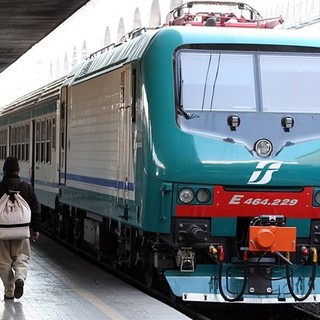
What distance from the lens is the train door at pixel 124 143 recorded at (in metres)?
12.3

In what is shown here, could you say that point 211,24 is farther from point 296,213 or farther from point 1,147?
point 1,147

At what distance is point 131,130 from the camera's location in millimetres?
12242

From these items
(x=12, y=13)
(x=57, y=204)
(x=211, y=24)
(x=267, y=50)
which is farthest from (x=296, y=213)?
(x=12, y=13)

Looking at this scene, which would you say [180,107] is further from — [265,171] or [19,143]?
[19,143]

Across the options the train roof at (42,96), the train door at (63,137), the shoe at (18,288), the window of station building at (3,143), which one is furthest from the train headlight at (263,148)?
the window of station building at (3,143)

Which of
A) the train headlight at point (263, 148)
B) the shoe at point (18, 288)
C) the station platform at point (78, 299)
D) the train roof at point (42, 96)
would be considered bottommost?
the station platform at point (78, 299)

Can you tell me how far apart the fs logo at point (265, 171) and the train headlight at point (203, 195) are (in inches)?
18.9

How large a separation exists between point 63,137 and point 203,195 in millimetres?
7173

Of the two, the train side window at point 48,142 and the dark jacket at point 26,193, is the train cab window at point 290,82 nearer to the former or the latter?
the dark jacket at point 26,193

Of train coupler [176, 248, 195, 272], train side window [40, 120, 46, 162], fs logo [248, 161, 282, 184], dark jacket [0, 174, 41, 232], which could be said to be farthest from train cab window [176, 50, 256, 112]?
train side window [40, 120, 46, 162]

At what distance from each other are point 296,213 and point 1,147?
21.8 m

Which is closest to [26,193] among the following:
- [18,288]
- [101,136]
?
[18,288]

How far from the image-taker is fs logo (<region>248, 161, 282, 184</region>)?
36.5ft

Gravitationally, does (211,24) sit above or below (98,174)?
above
